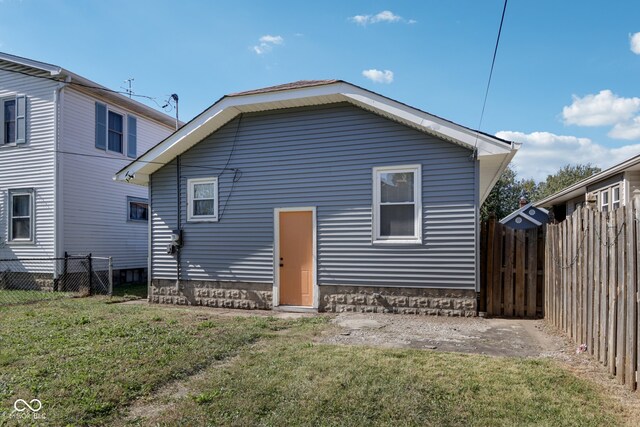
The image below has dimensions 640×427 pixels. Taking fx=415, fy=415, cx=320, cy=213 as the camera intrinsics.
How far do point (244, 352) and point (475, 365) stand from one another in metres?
2.85

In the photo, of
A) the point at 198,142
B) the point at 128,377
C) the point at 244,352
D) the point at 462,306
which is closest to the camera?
the point at 128,377

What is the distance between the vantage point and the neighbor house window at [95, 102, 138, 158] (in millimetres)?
13508

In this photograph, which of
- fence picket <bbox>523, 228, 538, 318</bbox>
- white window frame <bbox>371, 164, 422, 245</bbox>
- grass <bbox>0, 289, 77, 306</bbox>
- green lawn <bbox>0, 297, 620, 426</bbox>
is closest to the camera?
green lawn <bbox>0, 297, 620, 426</bbox>

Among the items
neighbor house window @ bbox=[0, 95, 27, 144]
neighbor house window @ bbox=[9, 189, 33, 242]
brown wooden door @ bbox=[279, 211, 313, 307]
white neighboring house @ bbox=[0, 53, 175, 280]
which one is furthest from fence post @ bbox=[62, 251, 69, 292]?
brown wooden door @ bbox=[279, 211, 313, 307]

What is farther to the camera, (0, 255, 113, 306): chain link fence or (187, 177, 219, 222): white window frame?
(0, 255, 113, 306): chain link fence

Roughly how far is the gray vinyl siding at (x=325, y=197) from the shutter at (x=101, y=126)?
4629 mm

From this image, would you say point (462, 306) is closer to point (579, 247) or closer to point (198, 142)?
point (579, 247)

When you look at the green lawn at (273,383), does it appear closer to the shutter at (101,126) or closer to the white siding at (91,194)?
the white siding at (91,194)

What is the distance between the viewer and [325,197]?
8.83 m

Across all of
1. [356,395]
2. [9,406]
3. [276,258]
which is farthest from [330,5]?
[9,406]

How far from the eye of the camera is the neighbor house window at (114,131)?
13.5 m

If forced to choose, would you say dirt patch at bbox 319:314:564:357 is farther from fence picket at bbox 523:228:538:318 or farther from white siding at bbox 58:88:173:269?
white siding at bbox 58:88:173:269

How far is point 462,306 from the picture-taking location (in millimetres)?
7883

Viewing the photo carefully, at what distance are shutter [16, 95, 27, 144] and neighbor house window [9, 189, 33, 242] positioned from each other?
5.34 feet
